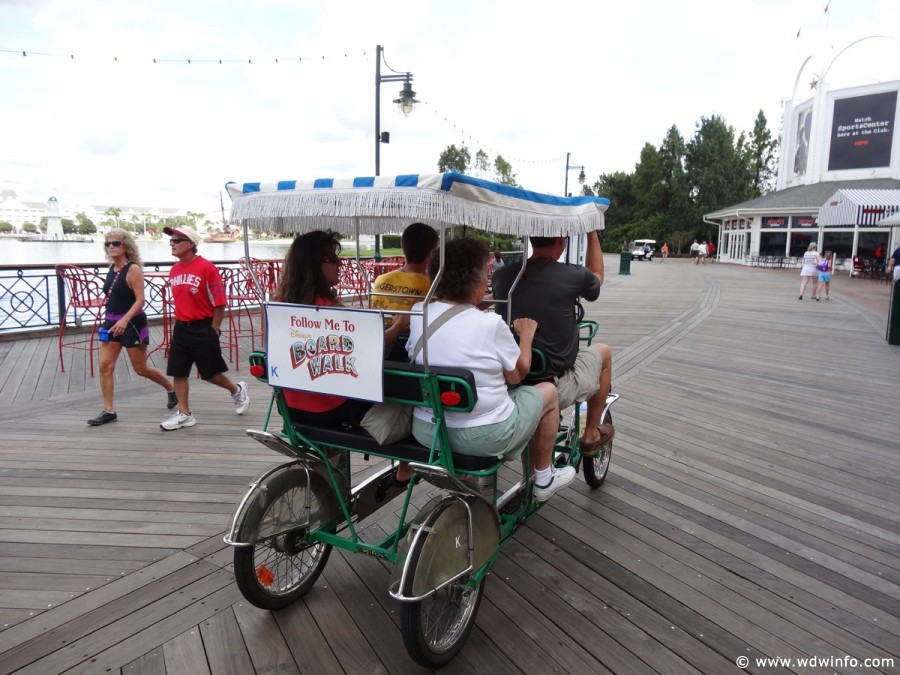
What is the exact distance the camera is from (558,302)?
3207 millimetres

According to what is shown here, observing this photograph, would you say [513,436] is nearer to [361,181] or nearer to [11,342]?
[361,181]

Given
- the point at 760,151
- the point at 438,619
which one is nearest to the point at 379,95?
the point at 438,619

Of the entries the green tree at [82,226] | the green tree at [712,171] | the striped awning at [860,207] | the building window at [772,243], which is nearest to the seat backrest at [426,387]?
the green tree at [82,226]

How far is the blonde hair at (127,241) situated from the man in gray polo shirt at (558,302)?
136 inches

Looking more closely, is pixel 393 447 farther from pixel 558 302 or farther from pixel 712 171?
pixel 712 171

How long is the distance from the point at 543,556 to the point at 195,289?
3.41 meters

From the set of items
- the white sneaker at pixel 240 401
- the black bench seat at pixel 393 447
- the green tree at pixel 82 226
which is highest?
the green tree at pixel 82 226

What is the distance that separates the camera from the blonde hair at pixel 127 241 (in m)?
5.03

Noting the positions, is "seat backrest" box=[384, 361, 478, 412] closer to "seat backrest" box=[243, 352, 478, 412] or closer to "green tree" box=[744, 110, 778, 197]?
"seat backrest" box=[243, 352, 478, 412]

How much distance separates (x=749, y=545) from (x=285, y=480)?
2.59 metres

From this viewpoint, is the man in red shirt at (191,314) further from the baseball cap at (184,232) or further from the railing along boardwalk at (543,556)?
the railing along boardwalk at (543,556)

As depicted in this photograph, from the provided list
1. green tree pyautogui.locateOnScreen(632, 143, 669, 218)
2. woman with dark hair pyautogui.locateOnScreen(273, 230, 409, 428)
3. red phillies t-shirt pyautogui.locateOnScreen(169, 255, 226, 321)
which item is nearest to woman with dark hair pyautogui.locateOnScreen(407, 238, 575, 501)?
woman with dark hair pyautogui.locateOnScreen(273, 230, 409, 428)

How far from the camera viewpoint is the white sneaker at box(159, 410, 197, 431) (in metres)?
4.94

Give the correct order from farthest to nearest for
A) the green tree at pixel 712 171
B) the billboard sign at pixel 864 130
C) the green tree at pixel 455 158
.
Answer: the green tree at pixel 712 171, the green tree at pixel 455 158, the billboard sign at pixel 864 130
